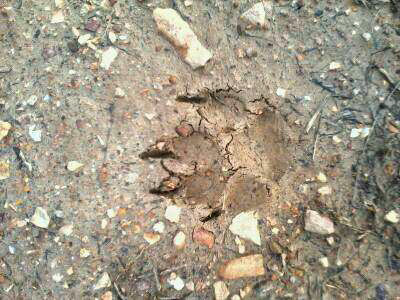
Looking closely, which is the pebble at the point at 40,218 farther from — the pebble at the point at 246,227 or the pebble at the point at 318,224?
the pebble at the point at 318,224

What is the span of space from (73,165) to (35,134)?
0.23 metres

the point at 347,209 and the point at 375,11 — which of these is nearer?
the point at 347,209

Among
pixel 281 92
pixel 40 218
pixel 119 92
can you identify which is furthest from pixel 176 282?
pixel 281 92

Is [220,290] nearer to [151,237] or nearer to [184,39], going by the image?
[151,237]

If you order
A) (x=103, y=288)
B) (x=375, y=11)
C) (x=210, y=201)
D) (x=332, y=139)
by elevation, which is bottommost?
(x=103, y=288)

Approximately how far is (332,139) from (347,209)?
32 cm

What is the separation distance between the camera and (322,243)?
1.66 m

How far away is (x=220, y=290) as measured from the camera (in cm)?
163

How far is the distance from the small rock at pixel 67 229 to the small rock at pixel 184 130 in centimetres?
62

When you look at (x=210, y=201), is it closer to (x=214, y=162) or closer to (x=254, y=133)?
(x=214, y=162)

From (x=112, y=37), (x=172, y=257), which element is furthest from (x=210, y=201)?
(x=112, y=37)

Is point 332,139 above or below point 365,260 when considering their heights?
above

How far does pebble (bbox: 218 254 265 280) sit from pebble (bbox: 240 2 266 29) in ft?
3.57

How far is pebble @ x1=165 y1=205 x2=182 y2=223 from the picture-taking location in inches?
65.5
